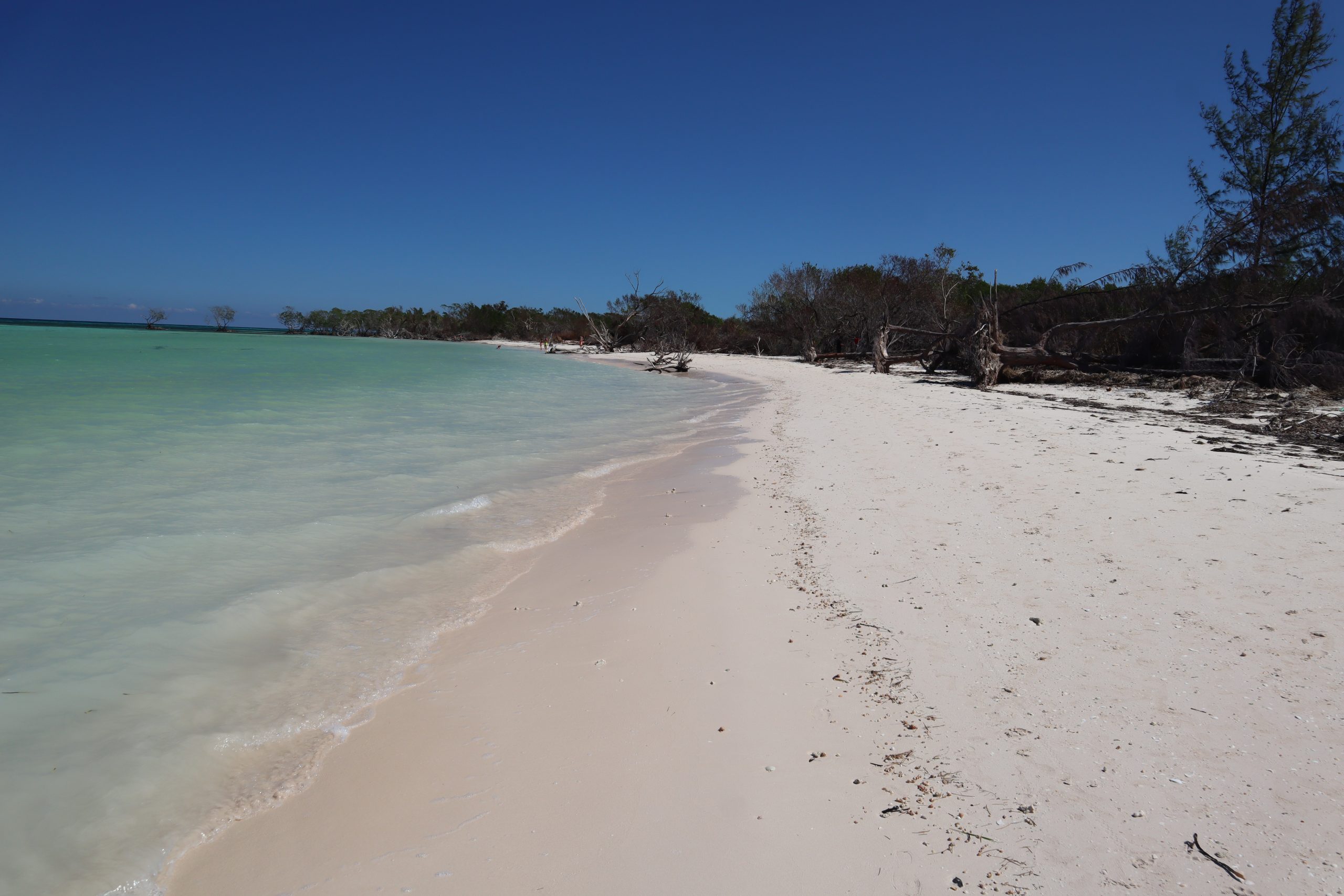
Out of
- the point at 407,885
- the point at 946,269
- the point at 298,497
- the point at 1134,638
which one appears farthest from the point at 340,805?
the point at 946,269

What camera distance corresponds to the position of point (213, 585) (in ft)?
12.2

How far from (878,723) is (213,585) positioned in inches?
147

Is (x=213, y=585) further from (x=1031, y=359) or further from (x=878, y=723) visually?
(x=1031, y=359)

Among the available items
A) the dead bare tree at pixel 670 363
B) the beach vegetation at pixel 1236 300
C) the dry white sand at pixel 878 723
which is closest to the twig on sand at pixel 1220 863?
the dry white sand at pixel 878 723

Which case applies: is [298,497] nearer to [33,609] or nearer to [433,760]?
[33,609]

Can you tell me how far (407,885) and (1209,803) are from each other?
2.17 metres

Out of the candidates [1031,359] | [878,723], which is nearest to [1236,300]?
[1031,359]

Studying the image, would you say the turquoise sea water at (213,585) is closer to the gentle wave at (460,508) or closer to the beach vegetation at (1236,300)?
the gentle wave at (460,508)

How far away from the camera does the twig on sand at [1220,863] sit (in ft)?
5.00

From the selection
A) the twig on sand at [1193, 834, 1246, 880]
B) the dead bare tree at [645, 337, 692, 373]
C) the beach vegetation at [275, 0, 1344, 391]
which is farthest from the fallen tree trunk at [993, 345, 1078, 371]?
the twig on sand at [1193, 834, 1246, 880]

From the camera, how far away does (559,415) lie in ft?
38.7

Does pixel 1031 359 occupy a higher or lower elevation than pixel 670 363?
higher

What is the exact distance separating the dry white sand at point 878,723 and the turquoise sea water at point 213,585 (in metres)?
0.30

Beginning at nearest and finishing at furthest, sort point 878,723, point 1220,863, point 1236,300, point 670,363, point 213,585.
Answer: point 1220,863 → point 878,723 → point 213,585 → point 1236,300 → point 670,363
